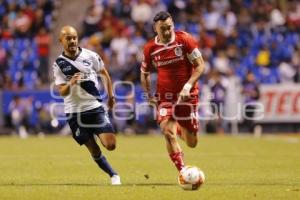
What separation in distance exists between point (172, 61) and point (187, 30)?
18.3m

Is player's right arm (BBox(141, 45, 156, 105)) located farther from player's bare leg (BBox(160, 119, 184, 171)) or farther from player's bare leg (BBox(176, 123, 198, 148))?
player's bare leg (BBox(176, 123, 198, 148))

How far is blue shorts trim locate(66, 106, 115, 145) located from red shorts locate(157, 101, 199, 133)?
0.82 meters

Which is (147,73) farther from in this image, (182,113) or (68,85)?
(68,85)

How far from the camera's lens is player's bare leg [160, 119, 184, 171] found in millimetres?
11867

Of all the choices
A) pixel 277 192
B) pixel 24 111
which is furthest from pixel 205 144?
pixel 277 192

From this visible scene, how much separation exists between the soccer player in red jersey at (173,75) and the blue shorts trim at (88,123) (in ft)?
2.82

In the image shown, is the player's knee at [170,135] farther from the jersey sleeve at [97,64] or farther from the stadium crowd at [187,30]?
the stadium crowd at [187,30]

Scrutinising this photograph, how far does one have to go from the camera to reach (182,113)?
1283cm

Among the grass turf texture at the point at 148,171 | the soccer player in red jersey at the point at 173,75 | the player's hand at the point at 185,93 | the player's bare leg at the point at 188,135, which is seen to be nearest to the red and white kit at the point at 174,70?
the soccer player in red jersey at the point at 173,75

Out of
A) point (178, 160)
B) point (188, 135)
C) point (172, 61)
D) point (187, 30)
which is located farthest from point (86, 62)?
point (187, 30)

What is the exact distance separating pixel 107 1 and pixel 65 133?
281 inches

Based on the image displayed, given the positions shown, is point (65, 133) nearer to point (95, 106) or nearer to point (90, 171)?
point (90, 171)

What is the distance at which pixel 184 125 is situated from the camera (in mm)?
12953

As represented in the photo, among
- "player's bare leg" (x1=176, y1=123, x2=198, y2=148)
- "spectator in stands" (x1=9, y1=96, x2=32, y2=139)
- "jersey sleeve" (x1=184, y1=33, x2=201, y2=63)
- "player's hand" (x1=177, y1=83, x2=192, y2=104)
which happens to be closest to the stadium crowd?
"spectator in stands" (x1=9, y1=96, x2=32, y2=139)
